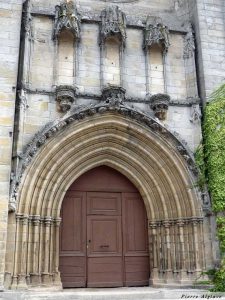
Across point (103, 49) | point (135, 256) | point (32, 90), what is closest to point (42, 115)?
point (32, 90)

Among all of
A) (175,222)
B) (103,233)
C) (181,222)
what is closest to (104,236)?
(103,233)

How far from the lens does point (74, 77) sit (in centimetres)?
820

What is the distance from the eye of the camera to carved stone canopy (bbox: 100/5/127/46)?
332 inches

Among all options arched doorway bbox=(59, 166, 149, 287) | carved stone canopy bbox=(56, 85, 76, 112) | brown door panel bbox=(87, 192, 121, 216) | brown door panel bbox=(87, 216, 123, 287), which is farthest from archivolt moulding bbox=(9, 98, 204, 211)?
brown door panel bbox=(87, 216, 123, 287)

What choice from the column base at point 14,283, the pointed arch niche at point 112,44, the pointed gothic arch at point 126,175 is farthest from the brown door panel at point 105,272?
the pointed arch niche at point 112,44

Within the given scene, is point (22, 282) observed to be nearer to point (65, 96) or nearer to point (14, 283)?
point (14, 283)

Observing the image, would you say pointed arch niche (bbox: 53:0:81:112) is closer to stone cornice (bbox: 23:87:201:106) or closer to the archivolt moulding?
stone cornice (bbox: 23:87:201:106)

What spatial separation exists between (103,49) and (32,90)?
5.81 feet

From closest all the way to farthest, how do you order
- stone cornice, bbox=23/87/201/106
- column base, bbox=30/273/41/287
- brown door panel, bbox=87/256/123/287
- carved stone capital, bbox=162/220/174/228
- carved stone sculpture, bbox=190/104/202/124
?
column base, bbox=30/273/41/287
stone cornice, bbox=23/87/201/106
brown door panel, bbox=87/256/123/287
carved stone capital, bbox=162/220/174/228
carved stone sculpture, bbox=190/104/202/124

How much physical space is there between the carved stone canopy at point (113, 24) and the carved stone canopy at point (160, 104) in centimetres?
140

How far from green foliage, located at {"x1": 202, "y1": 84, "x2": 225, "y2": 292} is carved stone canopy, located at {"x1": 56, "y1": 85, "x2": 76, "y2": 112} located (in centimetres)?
277

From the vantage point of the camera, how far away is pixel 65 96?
7.74 m

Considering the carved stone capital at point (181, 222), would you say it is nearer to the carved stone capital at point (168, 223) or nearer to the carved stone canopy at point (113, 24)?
the carved stone capital at point (168, 223)

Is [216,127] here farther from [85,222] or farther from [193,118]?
[85,222]
